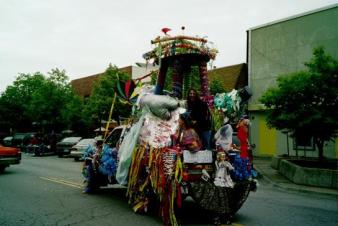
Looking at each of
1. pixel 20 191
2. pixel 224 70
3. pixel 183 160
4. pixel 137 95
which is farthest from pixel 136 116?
pixel 224 70

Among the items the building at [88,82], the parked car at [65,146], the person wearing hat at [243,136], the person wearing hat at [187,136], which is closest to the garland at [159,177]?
the person wearing hat at [187,136]

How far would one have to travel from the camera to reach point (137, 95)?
8.20 metres

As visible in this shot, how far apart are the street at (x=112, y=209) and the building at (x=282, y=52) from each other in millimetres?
13165

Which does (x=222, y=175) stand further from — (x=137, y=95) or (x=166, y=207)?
(x=137, y=95)

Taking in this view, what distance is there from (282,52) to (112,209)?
19698 mm

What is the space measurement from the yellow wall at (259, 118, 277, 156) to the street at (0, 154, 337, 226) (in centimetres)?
1335

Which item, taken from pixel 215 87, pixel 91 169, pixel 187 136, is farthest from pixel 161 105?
pixel 215 87

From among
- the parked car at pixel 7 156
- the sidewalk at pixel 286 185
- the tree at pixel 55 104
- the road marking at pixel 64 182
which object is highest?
the tree at pixel 55 104

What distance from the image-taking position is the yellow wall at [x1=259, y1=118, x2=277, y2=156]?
24.5m

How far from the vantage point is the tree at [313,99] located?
12.7m

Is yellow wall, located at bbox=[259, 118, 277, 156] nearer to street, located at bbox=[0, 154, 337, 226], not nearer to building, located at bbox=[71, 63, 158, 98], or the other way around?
street, located at bbox=[0, 154, 337, 226]

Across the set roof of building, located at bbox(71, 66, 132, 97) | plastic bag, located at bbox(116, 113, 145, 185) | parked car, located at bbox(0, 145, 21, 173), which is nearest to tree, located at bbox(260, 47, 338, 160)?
plastic bag, located at bbox(116, 113, 145, 185)

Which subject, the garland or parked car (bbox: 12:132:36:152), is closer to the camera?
the garland

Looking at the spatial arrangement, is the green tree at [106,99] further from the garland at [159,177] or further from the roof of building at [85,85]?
the garland at [159,177]
